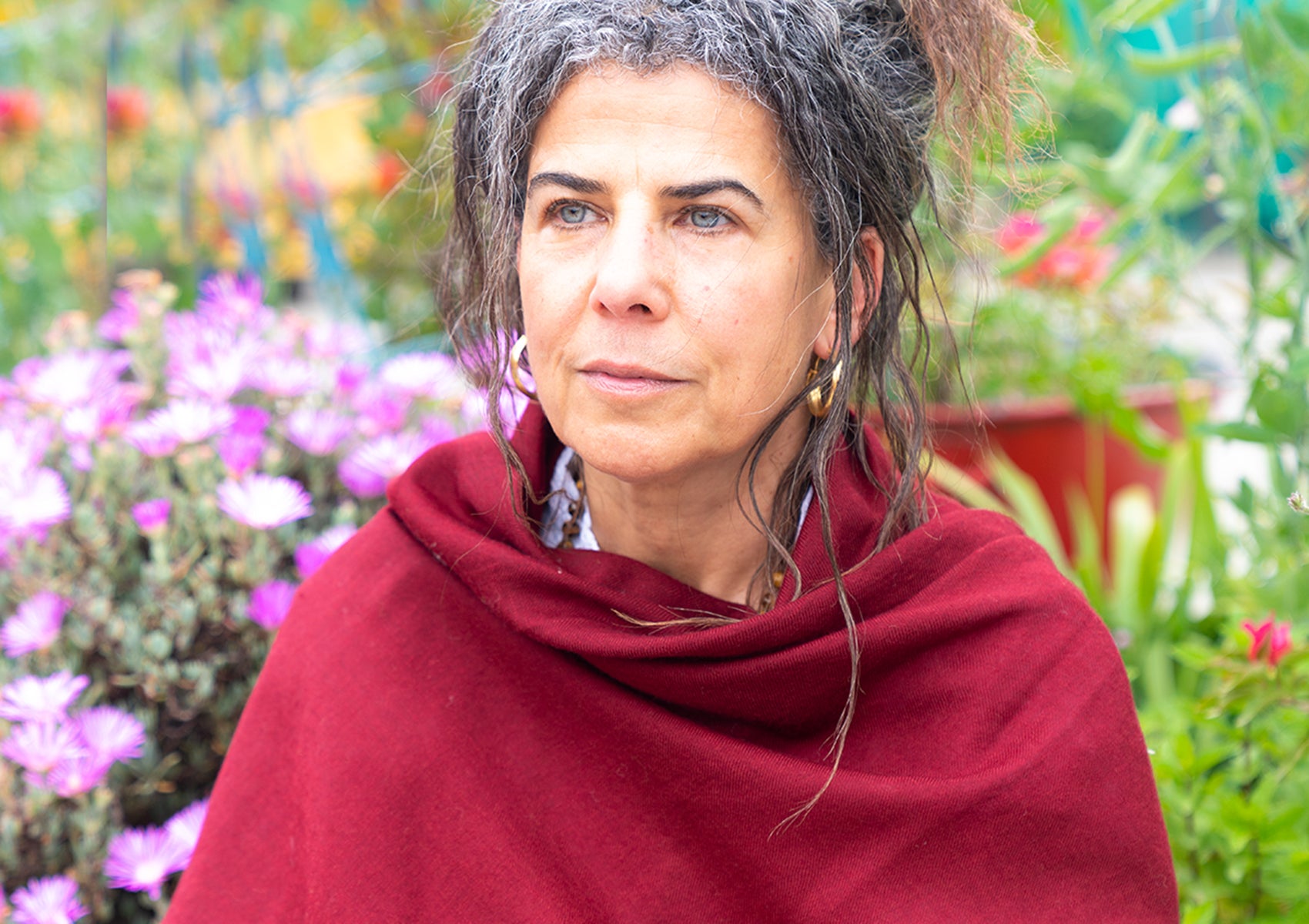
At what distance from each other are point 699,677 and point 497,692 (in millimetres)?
283

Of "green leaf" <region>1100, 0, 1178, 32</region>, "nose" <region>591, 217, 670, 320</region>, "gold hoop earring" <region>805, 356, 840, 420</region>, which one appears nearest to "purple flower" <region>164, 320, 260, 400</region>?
"nose" <region>591, 217, 670, 320</region>

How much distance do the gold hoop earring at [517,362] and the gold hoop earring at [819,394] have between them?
37 cm

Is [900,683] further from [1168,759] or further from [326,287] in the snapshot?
[326,287]

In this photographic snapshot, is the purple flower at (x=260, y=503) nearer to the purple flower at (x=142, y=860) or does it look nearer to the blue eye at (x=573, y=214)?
the purple flower at (x=142, y=860)

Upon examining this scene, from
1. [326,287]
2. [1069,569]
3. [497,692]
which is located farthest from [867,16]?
[326,287]

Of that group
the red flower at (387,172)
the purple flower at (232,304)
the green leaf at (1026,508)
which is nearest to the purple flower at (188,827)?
the purple flower at (232,304)

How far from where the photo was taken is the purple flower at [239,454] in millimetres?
1890

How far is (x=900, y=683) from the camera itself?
4.98 feet

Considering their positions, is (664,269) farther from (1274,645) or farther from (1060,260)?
(1060,260)

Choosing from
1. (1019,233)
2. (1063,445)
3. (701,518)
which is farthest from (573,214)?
(1019,233)

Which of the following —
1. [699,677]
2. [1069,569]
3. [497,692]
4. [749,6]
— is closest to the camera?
[749,6]

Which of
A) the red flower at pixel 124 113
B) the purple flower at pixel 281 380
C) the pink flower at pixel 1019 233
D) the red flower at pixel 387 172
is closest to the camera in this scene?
the purple flower at pixel 281 380

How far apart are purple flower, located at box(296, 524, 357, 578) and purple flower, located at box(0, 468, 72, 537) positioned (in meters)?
0.34

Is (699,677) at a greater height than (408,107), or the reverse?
(408,107)
